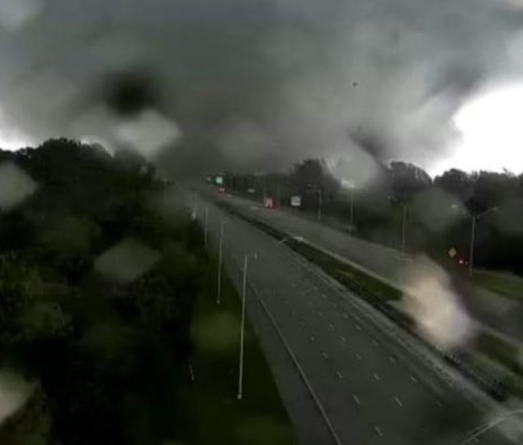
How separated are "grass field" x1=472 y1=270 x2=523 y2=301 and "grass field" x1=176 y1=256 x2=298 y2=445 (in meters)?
5.92

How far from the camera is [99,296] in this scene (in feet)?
27.8

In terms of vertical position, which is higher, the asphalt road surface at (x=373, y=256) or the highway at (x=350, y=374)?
the asphalt road surface at (x=373, y=256)

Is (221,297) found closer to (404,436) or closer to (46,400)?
(404,436)

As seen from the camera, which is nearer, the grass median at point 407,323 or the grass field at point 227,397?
the grass field at point 227,397

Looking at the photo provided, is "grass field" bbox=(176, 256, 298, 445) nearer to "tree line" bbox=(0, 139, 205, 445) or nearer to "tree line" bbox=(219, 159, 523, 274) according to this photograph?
"tree line" bbox=(0, 139, 205, 445)

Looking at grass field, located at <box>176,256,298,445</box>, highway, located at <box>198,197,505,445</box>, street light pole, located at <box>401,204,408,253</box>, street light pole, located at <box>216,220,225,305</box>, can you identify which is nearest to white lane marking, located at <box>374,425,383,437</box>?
highway, located at <box>198,197,505,445</box>

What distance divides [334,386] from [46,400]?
6243 millimetres

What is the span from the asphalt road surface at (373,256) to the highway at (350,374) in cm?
156

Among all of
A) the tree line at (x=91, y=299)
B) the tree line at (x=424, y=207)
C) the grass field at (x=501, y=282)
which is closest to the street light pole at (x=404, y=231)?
the tree line at (x=424, y=207)

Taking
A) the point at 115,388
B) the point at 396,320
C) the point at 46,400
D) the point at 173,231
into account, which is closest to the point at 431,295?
the point at 396,320

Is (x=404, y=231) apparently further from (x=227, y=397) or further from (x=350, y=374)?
(x=227, y=397)

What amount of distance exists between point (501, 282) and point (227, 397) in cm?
1100

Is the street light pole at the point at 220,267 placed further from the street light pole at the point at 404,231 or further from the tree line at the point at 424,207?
the street light pole at the point at 404,231

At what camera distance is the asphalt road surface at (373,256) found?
15961 millimetres
